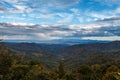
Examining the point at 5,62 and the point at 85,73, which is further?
the point at 85,73

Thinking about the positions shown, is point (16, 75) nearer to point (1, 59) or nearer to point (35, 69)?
point (35, 69)

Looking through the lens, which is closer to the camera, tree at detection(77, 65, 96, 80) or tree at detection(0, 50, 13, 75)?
tree at detection(0, 50, 13, 75)

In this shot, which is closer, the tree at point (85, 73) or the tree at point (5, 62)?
the tree at point (5, 62)

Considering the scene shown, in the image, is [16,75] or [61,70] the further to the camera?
[61,70]

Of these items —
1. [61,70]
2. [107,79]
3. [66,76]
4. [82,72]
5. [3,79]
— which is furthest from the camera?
[82,72]

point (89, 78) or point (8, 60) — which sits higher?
point (8, 60)

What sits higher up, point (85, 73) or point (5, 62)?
point (5, 62)

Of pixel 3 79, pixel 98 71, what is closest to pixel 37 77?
pixel 3 79

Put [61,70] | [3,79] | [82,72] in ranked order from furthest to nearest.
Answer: [82,72]
[61,70]
[3,79]

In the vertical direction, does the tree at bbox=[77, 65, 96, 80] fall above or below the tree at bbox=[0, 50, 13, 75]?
below

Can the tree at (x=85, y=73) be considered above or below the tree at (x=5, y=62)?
below

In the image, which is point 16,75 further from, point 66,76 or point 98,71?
point 98,71
